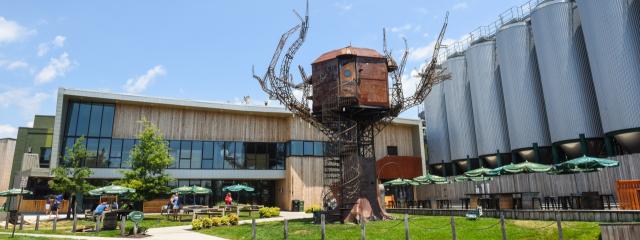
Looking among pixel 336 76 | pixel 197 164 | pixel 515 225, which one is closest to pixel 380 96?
pixel 336 76

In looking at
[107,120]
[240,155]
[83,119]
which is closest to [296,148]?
[240,155]

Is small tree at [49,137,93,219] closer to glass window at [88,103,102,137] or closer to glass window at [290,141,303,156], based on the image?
glass window at [88,103,102,137]

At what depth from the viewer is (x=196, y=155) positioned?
41375mm

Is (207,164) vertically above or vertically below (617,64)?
below

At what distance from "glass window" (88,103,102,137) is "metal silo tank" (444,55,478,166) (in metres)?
36.6

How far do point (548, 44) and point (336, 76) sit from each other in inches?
863

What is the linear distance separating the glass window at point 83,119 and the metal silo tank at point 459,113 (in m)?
37.6

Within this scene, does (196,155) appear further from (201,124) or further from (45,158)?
(45,158)

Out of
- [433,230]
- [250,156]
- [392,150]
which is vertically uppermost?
[392,150]

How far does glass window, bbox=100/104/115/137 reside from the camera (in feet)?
129

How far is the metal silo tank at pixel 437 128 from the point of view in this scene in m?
52.0

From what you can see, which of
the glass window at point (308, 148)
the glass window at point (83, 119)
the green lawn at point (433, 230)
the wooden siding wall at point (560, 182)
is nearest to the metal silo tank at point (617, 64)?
the wooden siding wall at point (560, 182)

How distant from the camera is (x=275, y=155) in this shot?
43688 mm

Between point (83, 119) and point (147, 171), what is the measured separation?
12179 millimetres
